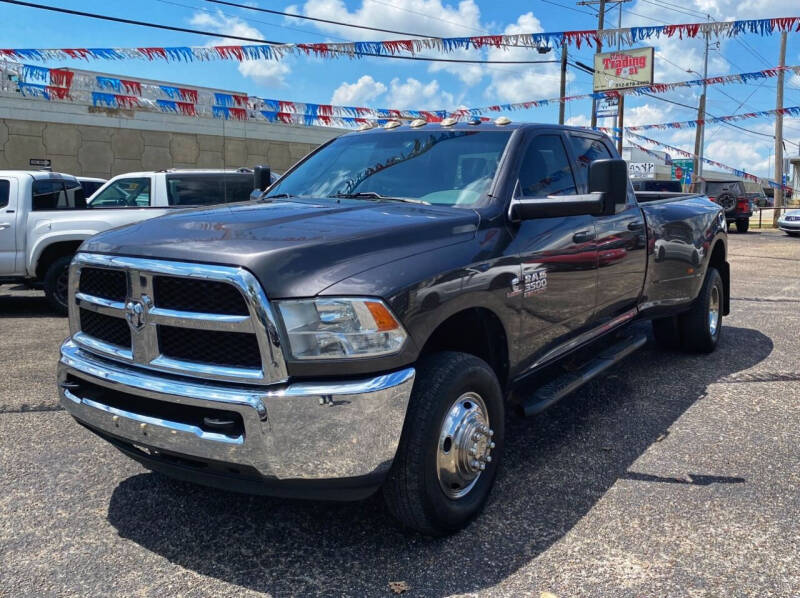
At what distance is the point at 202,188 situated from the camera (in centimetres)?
1059

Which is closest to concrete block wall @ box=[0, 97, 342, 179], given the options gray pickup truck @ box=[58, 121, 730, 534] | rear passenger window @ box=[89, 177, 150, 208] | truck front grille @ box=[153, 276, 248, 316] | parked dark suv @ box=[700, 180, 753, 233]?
rear passenger window @ box=[89, 177, 150, 208]

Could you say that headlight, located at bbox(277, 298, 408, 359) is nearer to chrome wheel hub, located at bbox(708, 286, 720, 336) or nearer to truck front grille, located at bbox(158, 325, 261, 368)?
truck front grille, located at bbox(158, 325, 261, 368)

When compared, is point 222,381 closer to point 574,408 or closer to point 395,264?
point 395,264

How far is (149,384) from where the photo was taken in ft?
8.87

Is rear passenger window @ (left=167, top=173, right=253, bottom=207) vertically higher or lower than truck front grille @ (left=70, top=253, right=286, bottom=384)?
higher

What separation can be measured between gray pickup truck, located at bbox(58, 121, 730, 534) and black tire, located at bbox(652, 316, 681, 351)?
2542 millimetres

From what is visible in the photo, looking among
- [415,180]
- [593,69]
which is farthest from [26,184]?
[593,69]

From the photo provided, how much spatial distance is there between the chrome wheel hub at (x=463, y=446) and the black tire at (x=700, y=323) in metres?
3.68

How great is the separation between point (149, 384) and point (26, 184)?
7.32 meters

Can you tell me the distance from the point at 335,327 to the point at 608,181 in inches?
68.4

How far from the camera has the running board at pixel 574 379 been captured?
369cm

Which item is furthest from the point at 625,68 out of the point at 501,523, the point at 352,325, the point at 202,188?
the point at 352,325

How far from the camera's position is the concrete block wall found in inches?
799

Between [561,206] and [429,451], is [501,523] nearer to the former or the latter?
[429,451]
